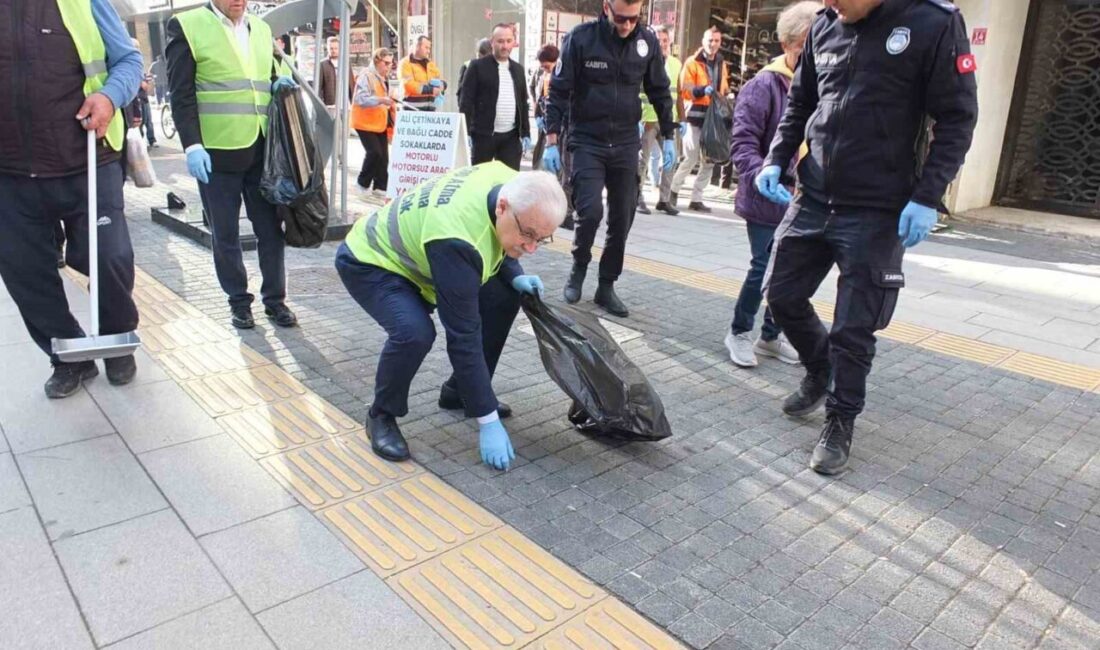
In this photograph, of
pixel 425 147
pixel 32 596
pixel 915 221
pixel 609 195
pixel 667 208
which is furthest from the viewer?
pixel 667 208

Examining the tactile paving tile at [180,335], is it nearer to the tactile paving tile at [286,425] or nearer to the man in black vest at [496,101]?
the tactile paving tile at [286,425]

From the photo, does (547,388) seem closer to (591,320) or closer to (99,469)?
(591,320)

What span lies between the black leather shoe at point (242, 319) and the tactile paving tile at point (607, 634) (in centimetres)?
294

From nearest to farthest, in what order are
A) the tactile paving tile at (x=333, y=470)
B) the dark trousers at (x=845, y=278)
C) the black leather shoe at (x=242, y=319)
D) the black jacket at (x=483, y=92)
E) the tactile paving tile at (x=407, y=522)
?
the tactile paving tile at (x=407, y=522), the tactile paving tile at (x=333, y=470), the dark trousers at (x=845, y=278), the black leather shoe at (x=242, y=319), the black jacket at (x=483, y=92)

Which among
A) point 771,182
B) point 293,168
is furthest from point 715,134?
point 293,168

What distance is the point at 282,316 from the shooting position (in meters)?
4.52

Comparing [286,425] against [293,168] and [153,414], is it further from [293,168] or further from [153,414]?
[293,168]

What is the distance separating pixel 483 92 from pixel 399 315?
4799 millimetres

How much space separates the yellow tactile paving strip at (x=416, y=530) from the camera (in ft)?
7.16

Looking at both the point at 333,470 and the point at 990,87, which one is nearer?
the point at 333,470

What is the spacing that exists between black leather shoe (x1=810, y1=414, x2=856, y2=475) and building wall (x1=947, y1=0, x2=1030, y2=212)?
6671mm

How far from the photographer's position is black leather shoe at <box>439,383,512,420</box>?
3.46 meters

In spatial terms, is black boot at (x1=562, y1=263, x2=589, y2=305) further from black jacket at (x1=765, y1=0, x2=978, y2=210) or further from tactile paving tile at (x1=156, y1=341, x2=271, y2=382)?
black jacket at (x1=765, y1=0, x2=978, y2=210)

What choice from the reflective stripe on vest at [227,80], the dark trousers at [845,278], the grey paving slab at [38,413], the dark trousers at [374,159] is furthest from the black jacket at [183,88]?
the dark trousers at [374,159]
